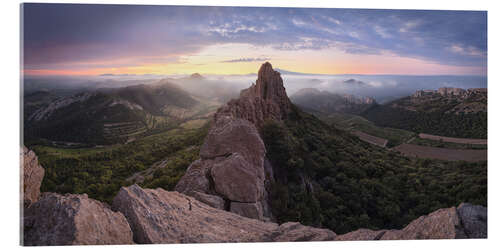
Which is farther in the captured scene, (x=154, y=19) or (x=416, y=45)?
(x=416, y=45)

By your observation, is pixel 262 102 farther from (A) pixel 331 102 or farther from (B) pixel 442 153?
(B) pixel 442 153

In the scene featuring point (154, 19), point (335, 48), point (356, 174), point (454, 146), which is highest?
point (154, 19)

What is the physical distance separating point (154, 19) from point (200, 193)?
5.49 m

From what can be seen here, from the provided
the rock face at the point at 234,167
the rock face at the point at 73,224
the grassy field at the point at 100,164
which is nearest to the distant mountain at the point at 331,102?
the rock face at the point at 234,167

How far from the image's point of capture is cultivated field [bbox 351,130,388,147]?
31.5 ft

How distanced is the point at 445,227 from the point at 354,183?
3256 millimetres

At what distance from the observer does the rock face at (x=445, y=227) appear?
20.5 ft

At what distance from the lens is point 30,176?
6.62 meters

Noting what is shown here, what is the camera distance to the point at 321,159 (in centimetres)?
1073

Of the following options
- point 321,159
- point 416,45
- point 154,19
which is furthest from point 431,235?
point 154,19

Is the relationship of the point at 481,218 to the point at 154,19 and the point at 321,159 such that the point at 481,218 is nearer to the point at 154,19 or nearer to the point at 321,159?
the point at 321,159

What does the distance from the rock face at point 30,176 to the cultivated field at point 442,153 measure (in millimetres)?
11043

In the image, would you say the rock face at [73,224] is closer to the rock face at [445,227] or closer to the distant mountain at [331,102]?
the rock face at [445,227]
